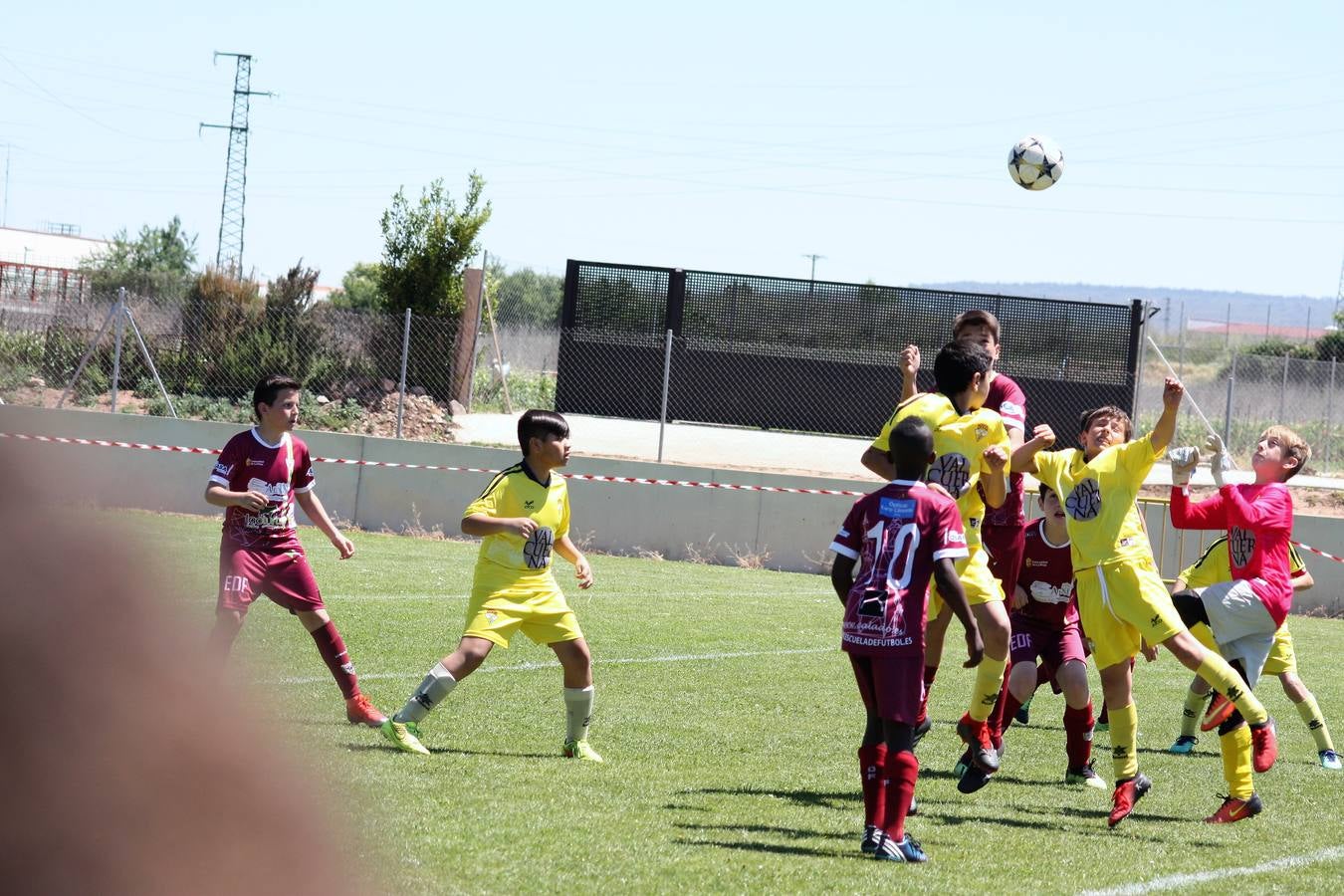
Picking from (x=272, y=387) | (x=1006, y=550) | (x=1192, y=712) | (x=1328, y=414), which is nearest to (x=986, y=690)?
(x=1006, y=550)

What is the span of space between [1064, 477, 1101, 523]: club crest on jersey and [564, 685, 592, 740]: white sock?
2458mm

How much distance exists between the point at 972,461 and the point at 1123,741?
1.41 metres

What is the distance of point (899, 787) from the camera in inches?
215

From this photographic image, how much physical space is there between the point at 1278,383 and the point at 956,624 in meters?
14.4

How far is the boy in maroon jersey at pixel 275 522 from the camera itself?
25.2 ft

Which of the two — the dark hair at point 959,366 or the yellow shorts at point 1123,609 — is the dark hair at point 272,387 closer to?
the dark hair at point 959,366

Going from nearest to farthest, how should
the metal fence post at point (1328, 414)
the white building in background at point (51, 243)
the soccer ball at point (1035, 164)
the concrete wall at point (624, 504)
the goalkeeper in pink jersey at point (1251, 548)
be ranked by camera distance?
1. the goalkeeper in pink jersey at point (1251, 548)
2. the soccer ball at point (1035, 164)
3. the concrete wall at point (624, 504)
4. the metal fence post at point (1328, 414)
5. the white building in background at point (51, 243)

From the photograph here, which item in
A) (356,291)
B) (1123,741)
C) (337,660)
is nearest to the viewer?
(1123,741)

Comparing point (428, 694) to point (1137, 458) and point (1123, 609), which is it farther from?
point (1137, 458)

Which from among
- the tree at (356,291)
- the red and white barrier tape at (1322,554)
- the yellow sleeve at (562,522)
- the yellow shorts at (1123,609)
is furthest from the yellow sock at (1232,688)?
the tree at (356,291)

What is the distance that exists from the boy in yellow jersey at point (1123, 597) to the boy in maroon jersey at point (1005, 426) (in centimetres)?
48

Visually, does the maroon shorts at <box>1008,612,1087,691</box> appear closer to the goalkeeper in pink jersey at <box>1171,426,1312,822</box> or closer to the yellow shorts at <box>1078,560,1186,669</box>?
the goalkeeper in pink jersey at <box>1171,426,1312,822</box>

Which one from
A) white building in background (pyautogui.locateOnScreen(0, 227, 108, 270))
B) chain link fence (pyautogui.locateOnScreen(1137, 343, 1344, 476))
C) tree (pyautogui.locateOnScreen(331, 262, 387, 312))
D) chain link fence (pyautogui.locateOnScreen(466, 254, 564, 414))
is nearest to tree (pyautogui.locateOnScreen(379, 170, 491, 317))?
chain link fence (pyautogui.locateOnScreen(466, 254, 564, 414))

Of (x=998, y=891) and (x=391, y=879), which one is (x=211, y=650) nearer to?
(x=391, y=879)
